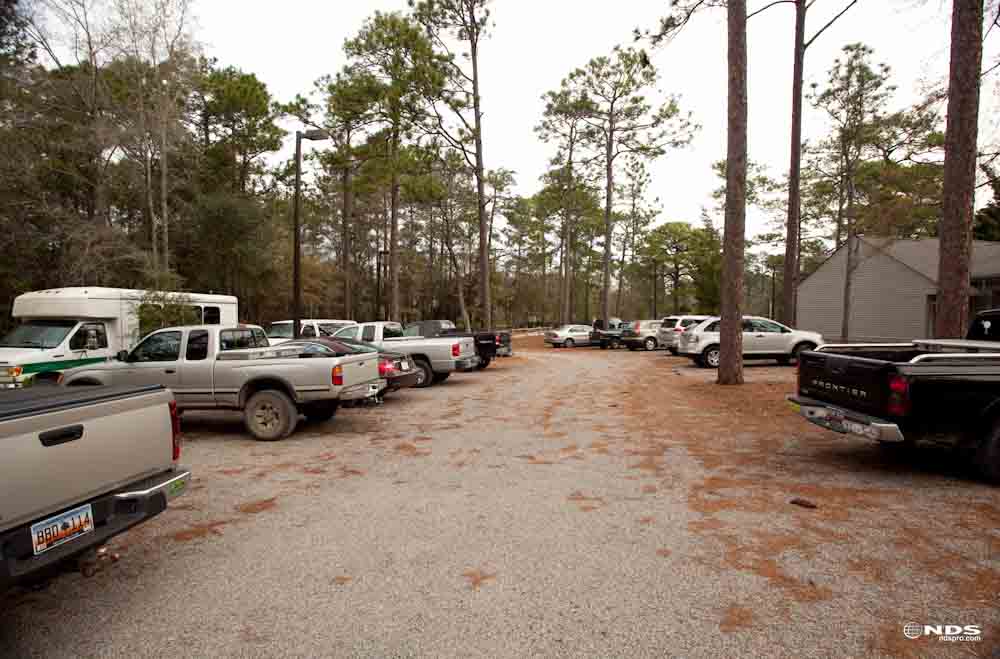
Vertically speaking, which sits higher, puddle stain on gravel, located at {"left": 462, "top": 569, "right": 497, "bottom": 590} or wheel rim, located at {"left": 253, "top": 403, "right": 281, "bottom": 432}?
wheel rim, located at {"left": 253, "top": 403, "right": 281, "bottom": 432}

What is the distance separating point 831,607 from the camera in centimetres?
308

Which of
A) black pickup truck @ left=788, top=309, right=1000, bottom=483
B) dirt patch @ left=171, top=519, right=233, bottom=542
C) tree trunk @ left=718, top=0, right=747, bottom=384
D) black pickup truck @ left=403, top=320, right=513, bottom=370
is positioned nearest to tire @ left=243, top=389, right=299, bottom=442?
dirt patch @ left=171, top=519, right=233, bottom=542

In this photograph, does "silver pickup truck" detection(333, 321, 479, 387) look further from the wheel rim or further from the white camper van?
the wheel rim

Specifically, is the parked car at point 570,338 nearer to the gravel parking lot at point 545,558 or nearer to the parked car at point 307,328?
the parked car at point 307,328

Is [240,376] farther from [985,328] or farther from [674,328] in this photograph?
[674,328]

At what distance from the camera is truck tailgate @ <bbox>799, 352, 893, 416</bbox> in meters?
5.33

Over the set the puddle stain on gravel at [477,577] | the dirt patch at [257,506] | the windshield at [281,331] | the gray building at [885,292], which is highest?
the gray building at [885,292]

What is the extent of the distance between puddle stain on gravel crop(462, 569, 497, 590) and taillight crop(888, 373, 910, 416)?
13.5 feet

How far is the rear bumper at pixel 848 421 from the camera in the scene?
5.10 m

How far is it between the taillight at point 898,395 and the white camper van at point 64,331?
13.4m

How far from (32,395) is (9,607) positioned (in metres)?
1.23

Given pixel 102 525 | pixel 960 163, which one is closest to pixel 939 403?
pixel 960 163

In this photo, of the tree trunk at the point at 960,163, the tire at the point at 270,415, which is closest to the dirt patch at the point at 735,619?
the tire at the point at 270,415

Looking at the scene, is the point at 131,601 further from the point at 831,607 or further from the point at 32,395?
the point at 831,607
